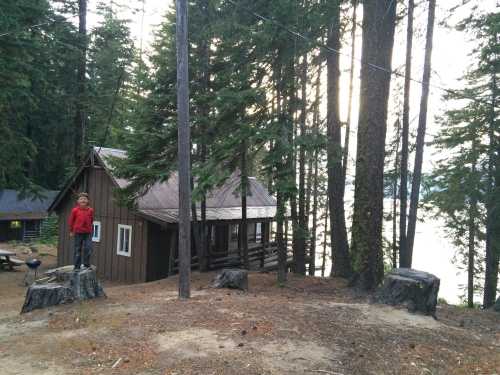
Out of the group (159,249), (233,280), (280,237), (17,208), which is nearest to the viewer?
(233,280)

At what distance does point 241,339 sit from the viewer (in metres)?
5.92

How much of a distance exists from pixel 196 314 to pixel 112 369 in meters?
2.47

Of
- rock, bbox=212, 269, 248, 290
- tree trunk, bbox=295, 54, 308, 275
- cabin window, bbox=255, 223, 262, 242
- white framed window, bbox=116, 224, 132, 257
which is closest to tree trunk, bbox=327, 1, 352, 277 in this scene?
tree trunk, bbox=295, 54, 308, 275

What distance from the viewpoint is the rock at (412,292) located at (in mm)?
8203

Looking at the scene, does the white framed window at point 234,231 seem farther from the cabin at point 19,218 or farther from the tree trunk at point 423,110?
the cabin at point 19,218

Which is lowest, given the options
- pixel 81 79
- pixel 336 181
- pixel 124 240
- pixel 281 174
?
pixel 124 240

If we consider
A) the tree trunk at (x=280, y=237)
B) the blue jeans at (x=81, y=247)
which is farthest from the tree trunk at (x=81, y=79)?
the tree trunk at (x=280, y=237)

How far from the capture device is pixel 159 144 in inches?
544

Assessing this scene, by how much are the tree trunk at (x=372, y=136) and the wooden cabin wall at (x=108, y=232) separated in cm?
1019

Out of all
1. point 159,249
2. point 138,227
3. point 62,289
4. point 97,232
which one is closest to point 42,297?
point 62,289

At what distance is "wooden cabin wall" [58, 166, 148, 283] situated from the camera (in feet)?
56.0

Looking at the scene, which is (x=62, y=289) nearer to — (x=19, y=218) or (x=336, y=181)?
(x=336, y=181)

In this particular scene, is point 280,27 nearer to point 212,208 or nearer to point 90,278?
point 90,278

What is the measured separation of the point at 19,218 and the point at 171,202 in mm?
16163
